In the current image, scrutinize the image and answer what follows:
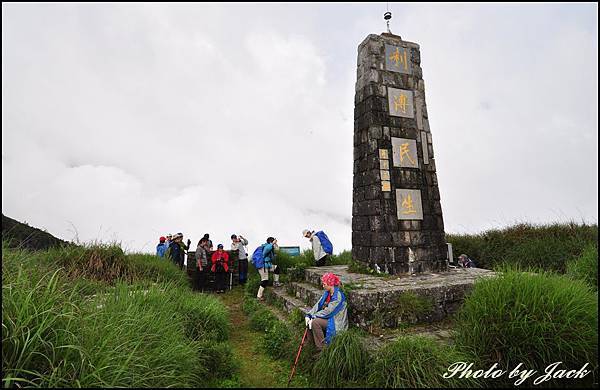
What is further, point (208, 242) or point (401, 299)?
point (208, 242)

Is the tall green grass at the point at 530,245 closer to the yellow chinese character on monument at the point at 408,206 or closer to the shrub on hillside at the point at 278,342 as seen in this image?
the yellow chinese character on monument at the point at 408,206

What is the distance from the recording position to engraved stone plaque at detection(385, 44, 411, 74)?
7.79 metres

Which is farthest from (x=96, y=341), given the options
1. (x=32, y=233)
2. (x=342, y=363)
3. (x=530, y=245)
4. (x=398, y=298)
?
(x=530, y=245)

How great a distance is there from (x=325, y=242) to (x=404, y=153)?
12.2ft

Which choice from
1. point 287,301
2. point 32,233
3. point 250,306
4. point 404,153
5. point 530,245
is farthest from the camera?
point 530,245

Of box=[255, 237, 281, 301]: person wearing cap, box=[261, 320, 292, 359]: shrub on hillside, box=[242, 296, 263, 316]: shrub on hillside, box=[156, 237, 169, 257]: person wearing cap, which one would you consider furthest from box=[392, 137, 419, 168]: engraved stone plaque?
box=[156, 237, 169, 257]: person wearing cap

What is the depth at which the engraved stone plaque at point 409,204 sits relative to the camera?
7090 millimetres

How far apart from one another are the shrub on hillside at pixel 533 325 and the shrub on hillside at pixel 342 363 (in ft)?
4.34

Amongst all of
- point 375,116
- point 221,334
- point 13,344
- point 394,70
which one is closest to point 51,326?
point 13,344

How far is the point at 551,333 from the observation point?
3713 mm

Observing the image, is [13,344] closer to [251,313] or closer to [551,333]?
[251,313]

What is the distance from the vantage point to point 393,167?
721cm

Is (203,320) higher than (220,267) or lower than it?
lower

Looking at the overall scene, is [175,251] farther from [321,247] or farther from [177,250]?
[321,247]
